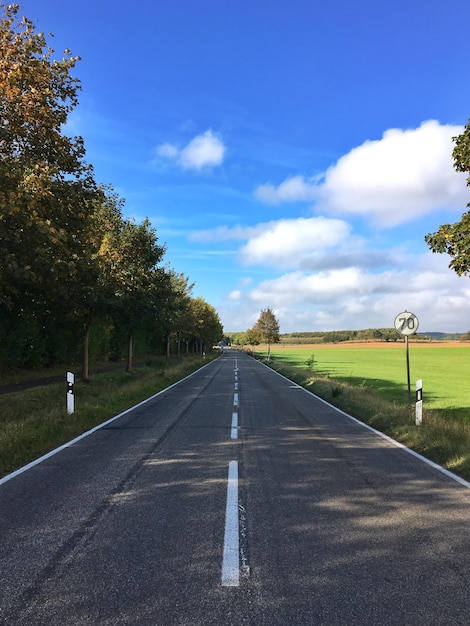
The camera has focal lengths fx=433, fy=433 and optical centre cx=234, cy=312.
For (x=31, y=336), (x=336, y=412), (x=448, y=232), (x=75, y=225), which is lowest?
(x=336, y=412)

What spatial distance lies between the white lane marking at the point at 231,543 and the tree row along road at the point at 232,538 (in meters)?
0.02

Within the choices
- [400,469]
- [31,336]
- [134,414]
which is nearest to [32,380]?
[31,336]

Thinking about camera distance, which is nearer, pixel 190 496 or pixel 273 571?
pixel 273 571

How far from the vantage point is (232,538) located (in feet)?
13.4

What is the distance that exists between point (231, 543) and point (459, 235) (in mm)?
6474

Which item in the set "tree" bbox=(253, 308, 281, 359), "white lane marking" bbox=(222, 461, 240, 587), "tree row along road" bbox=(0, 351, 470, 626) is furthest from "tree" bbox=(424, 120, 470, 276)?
"tree" bbox=(253, 308, 281, 359)

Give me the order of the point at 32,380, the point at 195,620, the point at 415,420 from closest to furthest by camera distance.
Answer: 1. the point at 195,620
2. the point at 415,420
3. the point at 32,380

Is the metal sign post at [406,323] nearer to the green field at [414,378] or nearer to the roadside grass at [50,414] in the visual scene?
the green field at [414,378]

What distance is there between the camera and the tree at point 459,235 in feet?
24.7

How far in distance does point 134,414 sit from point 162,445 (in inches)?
173

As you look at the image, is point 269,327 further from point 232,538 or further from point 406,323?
point 232,538

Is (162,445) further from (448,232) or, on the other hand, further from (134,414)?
(448,232)

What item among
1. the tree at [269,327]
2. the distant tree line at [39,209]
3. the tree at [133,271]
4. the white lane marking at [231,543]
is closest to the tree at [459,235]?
the white lane marking at [231,543]

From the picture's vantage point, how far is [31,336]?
Answer: 1952cm
